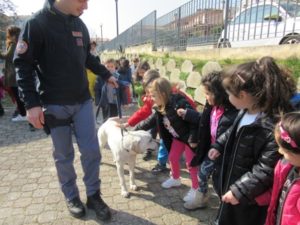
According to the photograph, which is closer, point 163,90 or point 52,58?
point 52,58

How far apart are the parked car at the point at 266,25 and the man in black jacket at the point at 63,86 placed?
396cm

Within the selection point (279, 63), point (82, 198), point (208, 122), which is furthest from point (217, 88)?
point (82, 198)

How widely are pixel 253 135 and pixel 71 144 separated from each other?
2.04 metres

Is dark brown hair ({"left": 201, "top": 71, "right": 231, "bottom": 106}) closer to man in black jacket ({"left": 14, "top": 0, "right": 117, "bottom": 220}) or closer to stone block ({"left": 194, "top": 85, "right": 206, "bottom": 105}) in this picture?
man in black jacket ({"left": 14, "top": 0, "right": 117, "bottom": 220})

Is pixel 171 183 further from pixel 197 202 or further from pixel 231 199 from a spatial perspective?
pixel 231 199

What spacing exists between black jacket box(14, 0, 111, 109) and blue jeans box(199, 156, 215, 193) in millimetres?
1521

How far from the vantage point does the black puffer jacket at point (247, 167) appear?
2209 millimetres

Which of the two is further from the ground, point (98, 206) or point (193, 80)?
point (193, 80)

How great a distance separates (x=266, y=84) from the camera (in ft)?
7.47

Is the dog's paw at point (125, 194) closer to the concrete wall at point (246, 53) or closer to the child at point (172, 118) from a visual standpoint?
the child at point (172, 118)

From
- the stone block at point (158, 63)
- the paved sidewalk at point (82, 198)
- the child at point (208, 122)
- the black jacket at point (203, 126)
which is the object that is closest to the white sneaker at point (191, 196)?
the child at point (208, 122)

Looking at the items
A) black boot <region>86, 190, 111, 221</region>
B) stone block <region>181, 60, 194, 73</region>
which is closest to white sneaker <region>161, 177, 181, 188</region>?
black boot <region>86, 190, 111, 221</region>

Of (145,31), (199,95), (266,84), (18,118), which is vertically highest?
(145,31)

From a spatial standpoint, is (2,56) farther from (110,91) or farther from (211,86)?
(211,86)
